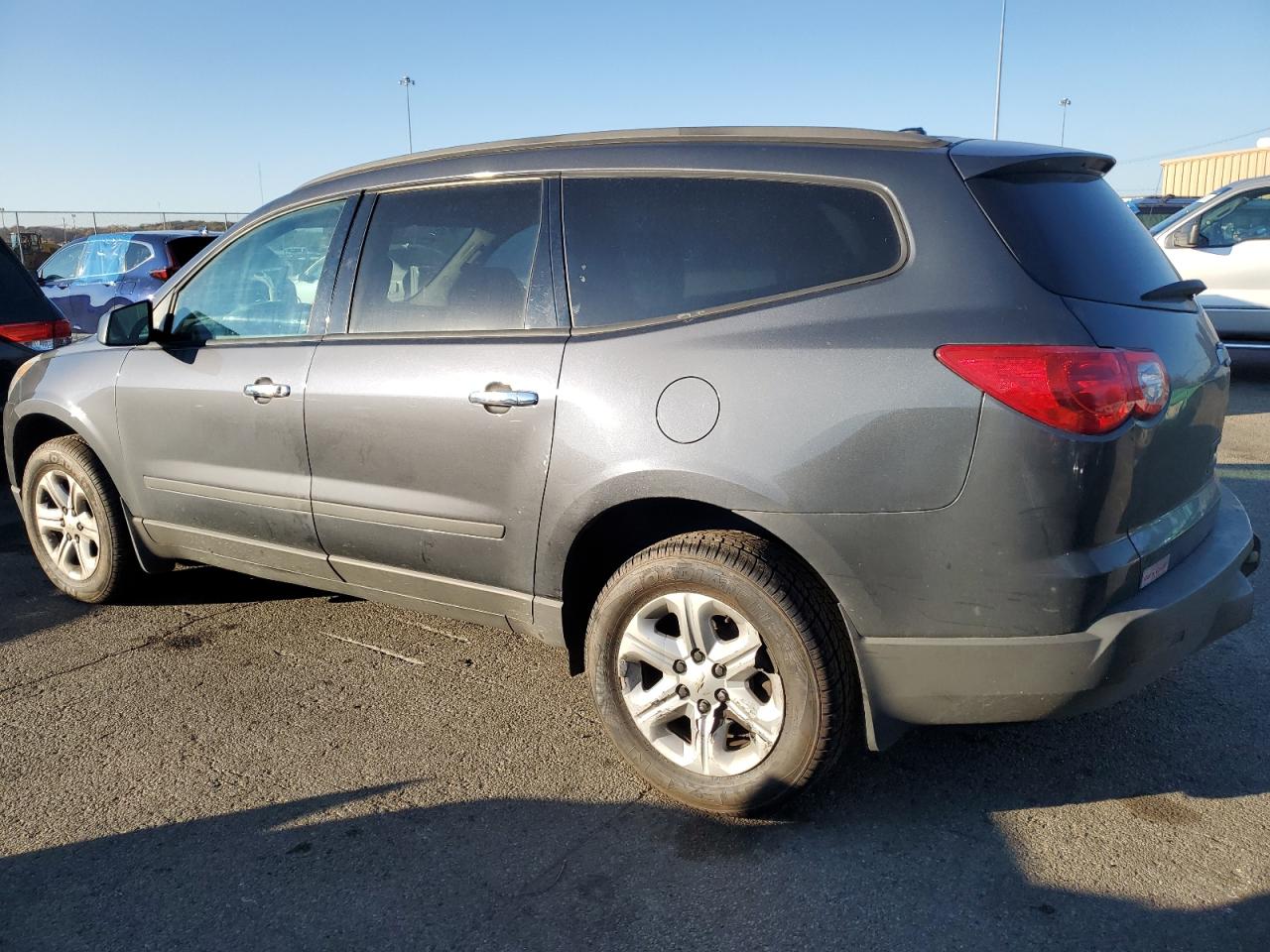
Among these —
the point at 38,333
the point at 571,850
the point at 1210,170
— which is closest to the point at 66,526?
the point at 38,333

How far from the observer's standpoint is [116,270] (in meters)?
13.7

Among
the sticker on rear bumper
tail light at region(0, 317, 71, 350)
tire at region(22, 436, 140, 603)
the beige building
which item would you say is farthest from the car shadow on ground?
the beige building

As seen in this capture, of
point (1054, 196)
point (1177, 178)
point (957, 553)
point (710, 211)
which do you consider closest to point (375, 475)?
point (710, 211)

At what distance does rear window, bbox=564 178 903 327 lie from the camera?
2840mm

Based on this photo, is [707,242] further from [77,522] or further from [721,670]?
[77,522]

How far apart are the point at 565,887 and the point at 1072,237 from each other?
2.13 meters

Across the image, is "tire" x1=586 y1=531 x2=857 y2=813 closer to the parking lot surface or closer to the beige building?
the parking lot surface

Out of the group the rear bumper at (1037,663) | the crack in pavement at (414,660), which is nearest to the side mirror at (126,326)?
the crack in pavement at (414,660)

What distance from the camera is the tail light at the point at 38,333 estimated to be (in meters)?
6.70

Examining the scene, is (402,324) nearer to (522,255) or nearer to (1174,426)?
(522,255)

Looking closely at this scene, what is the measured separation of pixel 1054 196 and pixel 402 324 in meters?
2.09

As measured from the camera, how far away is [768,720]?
290cm

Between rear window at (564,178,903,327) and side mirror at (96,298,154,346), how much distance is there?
210cm

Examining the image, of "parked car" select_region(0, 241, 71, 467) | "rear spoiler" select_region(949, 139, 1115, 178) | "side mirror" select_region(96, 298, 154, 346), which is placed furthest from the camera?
"parked car" select_region(0, 241, 71, 467)
